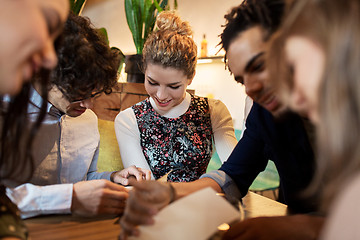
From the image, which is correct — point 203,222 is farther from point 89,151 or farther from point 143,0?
point 143,0

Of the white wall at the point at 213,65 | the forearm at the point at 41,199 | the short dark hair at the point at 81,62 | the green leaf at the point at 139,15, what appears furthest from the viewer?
the white wall at the point at 213,65

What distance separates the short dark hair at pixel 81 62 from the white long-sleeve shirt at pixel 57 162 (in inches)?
5.9

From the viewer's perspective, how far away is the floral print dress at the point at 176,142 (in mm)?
1618

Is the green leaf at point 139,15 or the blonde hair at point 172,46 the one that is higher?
the green leaf at point 139,15

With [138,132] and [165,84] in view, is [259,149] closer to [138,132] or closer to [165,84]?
[165,84]

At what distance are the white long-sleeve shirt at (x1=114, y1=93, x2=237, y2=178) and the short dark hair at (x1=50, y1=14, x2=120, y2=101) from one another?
524mm

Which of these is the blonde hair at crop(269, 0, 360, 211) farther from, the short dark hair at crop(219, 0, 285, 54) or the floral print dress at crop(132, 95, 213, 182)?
the floral print dress at crop(132, 95, 213, 182)

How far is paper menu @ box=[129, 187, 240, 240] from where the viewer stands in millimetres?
562

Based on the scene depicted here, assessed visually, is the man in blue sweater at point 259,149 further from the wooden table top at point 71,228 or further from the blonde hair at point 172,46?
the blonde hair at point 172,46

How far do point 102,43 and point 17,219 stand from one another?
2.34 feet

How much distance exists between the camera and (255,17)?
0.87m

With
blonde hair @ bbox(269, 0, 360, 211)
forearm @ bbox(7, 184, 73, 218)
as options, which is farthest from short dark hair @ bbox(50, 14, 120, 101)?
blonde hair @ bbox(269, 0, 360, 211)

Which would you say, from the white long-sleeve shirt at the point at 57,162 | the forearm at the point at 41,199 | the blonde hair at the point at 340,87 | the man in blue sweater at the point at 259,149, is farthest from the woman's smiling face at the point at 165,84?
the blonde hair at the point at 340,87

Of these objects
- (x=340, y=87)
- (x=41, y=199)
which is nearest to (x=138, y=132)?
(x=41, y=199)
